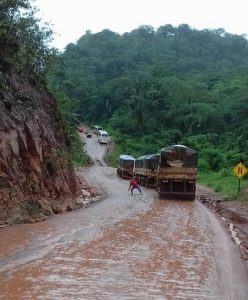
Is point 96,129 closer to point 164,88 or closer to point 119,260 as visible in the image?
point 164,88

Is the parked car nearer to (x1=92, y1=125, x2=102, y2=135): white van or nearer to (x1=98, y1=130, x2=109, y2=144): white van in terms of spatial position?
(x1=92, y1=125, x2=102, y2=135): white van

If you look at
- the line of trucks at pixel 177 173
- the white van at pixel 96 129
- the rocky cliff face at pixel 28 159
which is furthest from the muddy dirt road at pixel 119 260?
the white van at pixel 96 129

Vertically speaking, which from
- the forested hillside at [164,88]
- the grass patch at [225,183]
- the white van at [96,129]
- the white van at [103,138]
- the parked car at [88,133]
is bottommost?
the grass patch at [225,183]

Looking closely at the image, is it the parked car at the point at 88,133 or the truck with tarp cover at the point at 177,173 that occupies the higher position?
the parked car at the point at 88,133

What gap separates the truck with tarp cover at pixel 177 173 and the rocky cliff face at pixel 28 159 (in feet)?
21.1

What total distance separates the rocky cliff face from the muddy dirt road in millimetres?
1158

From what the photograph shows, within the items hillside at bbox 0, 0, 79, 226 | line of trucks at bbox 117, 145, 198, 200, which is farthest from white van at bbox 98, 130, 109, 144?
hillside at bbox 0, 0, 79, 226

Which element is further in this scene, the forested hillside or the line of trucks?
the forested hillside

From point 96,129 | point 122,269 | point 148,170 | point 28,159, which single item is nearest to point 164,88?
point 96,129

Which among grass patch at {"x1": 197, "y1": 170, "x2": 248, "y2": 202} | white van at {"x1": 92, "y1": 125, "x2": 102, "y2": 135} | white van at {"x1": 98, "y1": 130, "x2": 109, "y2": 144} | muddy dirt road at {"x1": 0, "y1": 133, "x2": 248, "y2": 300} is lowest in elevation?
muddy dirt road at {"x1": 0, "y1": 133, "x2": 248, "y2": 300}

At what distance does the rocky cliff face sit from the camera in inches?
650

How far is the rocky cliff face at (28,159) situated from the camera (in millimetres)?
16516

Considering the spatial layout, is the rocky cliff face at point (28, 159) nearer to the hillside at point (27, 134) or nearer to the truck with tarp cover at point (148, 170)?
the hillside at point (27, 134)

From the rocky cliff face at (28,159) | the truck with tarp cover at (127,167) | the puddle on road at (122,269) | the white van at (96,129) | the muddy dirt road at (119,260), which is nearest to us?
the puddle on road at (122,269)
